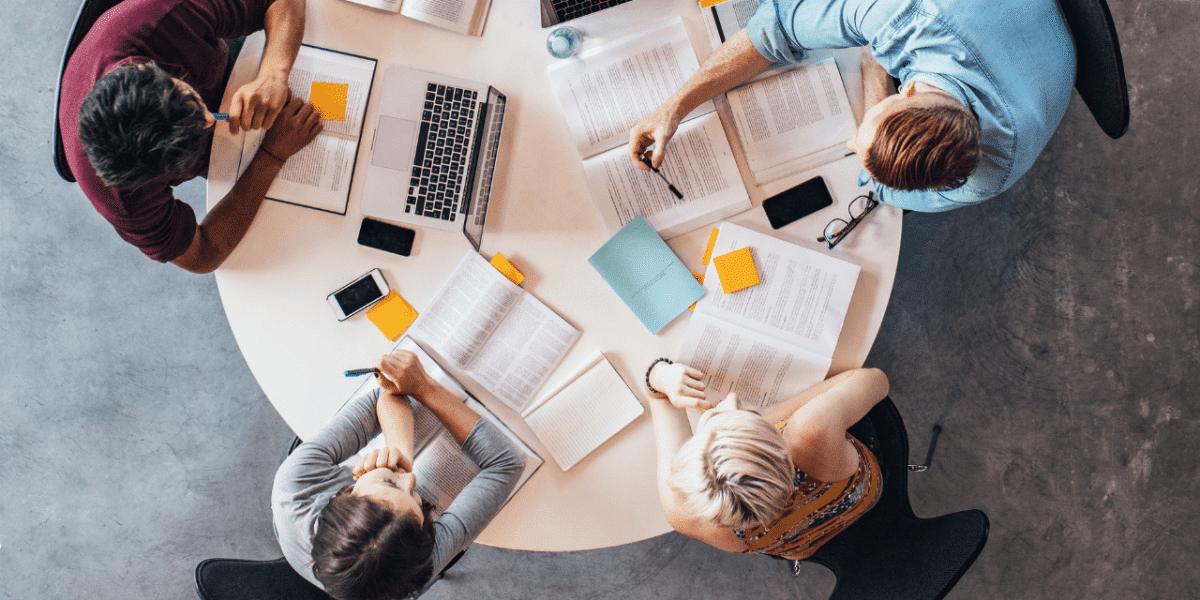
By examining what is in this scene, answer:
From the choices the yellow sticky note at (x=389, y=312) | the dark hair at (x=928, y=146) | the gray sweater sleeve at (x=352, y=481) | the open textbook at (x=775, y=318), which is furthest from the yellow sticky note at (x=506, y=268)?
the dark hair at (x=928, y=146)

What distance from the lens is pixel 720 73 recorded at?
162cm

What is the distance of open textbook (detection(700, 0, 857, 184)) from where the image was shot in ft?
5.49

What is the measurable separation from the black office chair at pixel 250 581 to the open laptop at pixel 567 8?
1.62m

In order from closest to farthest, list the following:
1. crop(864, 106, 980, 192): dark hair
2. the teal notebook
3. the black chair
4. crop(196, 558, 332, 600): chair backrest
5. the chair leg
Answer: crop(864, 106, 980, 192): dark hair
the black chair
crop(196, 558, 332, 600): chair backrest
the teal notebook
the chair leg

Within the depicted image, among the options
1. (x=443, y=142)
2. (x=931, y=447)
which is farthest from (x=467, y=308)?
(x=931, y=447)

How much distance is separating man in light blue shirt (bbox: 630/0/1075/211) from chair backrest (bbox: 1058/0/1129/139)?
0.03 meters

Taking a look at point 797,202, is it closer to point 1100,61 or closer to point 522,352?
point 1100,61

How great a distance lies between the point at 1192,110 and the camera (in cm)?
243

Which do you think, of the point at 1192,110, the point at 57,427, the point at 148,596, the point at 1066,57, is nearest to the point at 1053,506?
the point at 1192,110

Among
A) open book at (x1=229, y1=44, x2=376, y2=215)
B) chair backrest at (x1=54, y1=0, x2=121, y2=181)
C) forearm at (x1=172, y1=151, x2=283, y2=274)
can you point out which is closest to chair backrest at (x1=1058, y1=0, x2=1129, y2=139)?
open book at (x1=229, y1=44, x2=376, y2=215)

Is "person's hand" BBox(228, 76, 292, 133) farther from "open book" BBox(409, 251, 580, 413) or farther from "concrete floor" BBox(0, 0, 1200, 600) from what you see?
"concrete floor" BBox(0, 0, 1200, 600)

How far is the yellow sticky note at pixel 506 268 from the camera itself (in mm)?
1724

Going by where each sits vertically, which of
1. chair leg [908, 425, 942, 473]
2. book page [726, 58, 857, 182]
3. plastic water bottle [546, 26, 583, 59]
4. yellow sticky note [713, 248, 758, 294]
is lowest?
chair leg [908, 425, 942, 473]

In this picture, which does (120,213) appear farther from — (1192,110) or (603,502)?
(1192,110)
